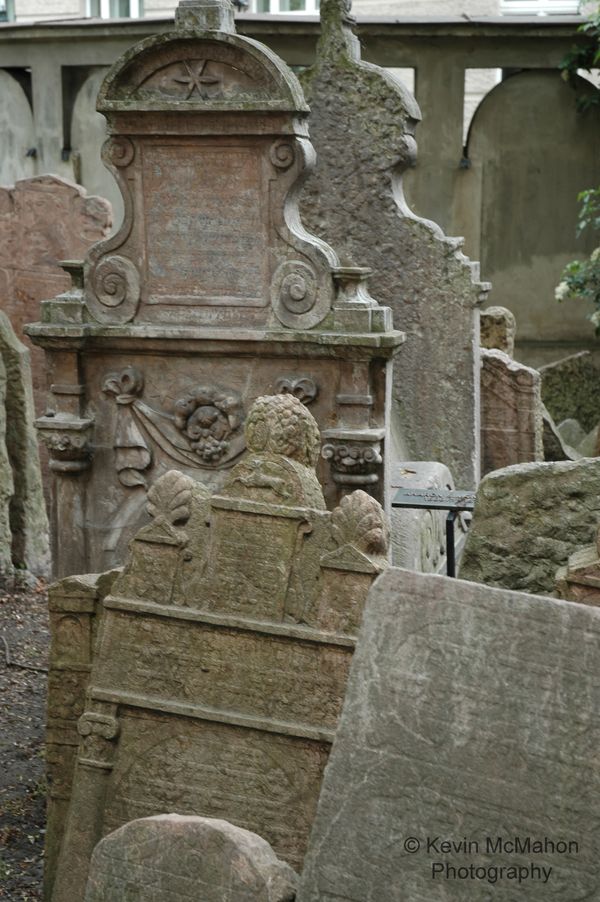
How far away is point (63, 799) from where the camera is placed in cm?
436

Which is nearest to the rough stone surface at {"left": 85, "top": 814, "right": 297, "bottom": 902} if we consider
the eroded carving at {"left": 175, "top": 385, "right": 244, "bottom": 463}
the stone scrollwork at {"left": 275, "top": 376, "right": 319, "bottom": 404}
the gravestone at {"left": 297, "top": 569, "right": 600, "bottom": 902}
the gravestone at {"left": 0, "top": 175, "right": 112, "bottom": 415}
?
the gravestone at {"left": 297, "top": 569, "right": 600, "bottom": 902}

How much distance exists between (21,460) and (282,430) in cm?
433

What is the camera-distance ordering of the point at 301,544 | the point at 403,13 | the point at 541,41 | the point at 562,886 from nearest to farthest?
the point at 562,886, the point at 301,544, the point at 541,41, the point at 403,13

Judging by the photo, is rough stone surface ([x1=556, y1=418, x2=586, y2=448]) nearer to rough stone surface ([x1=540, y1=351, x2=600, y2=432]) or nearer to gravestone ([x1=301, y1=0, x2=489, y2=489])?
rough stone surface ([x1=540, y1=351, x2=600, y2=432])

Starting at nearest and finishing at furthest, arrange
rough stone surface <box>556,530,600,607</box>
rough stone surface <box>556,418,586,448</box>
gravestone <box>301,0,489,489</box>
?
rough stone surface <box>556,530,600,607</box> → gravestone <box>301,0,489,489</box> → rough stone surface <box>556,418,586,448</box>

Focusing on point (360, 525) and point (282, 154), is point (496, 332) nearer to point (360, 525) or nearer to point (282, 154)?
point (282, 154)

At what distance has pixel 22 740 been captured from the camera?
5898 millimetres

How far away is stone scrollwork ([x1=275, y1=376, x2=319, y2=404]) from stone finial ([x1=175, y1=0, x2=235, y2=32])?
5.02ft

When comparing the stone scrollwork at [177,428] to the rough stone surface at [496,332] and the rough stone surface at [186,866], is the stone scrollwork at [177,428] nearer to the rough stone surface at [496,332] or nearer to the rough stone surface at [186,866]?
the rough stone surface at [186,866]

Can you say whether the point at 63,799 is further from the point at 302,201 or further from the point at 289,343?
the point at 302,201

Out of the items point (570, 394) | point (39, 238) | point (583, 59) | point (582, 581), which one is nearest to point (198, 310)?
point (582, 581)

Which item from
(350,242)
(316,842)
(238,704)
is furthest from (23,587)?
(316,842)

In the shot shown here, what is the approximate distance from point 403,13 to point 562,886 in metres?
16.2

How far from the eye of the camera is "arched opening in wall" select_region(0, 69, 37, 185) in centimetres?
1555
